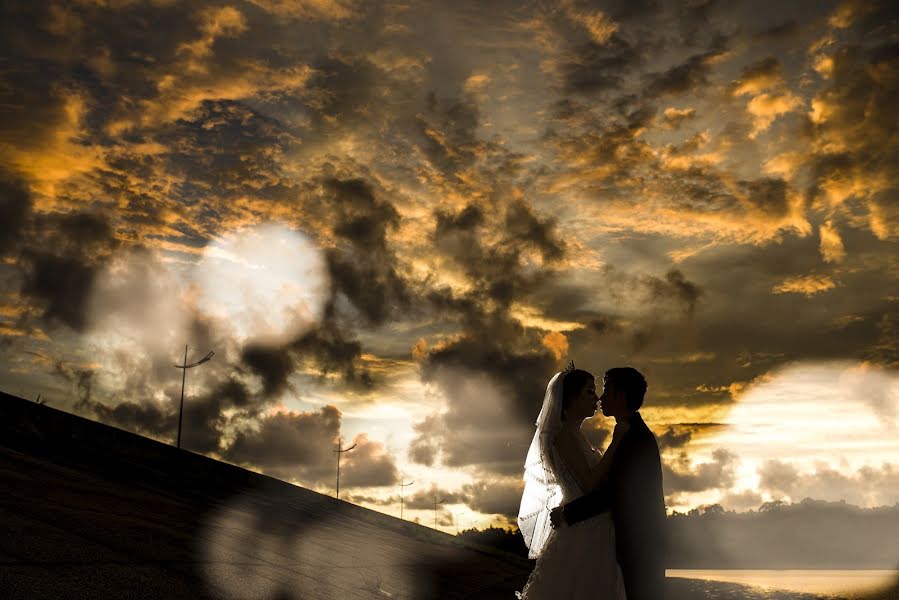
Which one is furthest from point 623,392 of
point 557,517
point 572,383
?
point 557,517

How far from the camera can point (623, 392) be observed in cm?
498

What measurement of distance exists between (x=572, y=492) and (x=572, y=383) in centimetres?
80

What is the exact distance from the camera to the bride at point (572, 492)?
5.16 meters

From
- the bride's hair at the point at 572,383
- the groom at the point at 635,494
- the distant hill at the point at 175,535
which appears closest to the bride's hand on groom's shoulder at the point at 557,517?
the groom at the point at 635,494

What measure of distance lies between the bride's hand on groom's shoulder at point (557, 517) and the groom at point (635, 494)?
46 cm

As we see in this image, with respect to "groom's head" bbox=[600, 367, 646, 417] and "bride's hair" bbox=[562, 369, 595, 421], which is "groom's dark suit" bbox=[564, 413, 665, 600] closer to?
"groom's head" bbox=[600, 367, 646, 417]

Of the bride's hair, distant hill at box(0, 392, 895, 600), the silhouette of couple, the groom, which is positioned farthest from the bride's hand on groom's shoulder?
distant hill at box(0, 392, 895, 600)

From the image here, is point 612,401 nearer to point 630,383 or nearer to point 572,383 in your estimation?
point 630,383

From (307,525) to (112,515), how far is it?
632 cm

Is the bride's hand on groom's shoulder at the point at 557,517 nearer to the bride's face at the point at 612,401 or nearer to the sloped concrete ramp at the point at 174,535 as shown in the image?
the bride's face at the point at 612,401

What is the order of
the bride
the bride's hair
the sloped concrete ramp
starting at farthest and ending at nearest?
the sloped concrete ramp → the bride's hair → the bride

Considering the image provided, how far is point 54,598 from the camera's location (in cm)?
485

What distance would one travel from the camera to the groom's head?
497 centimetres

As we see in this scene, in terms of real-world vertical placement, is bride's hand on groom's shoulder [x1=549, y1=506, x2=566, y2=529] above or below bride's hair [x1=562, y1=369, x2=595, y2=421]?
below
